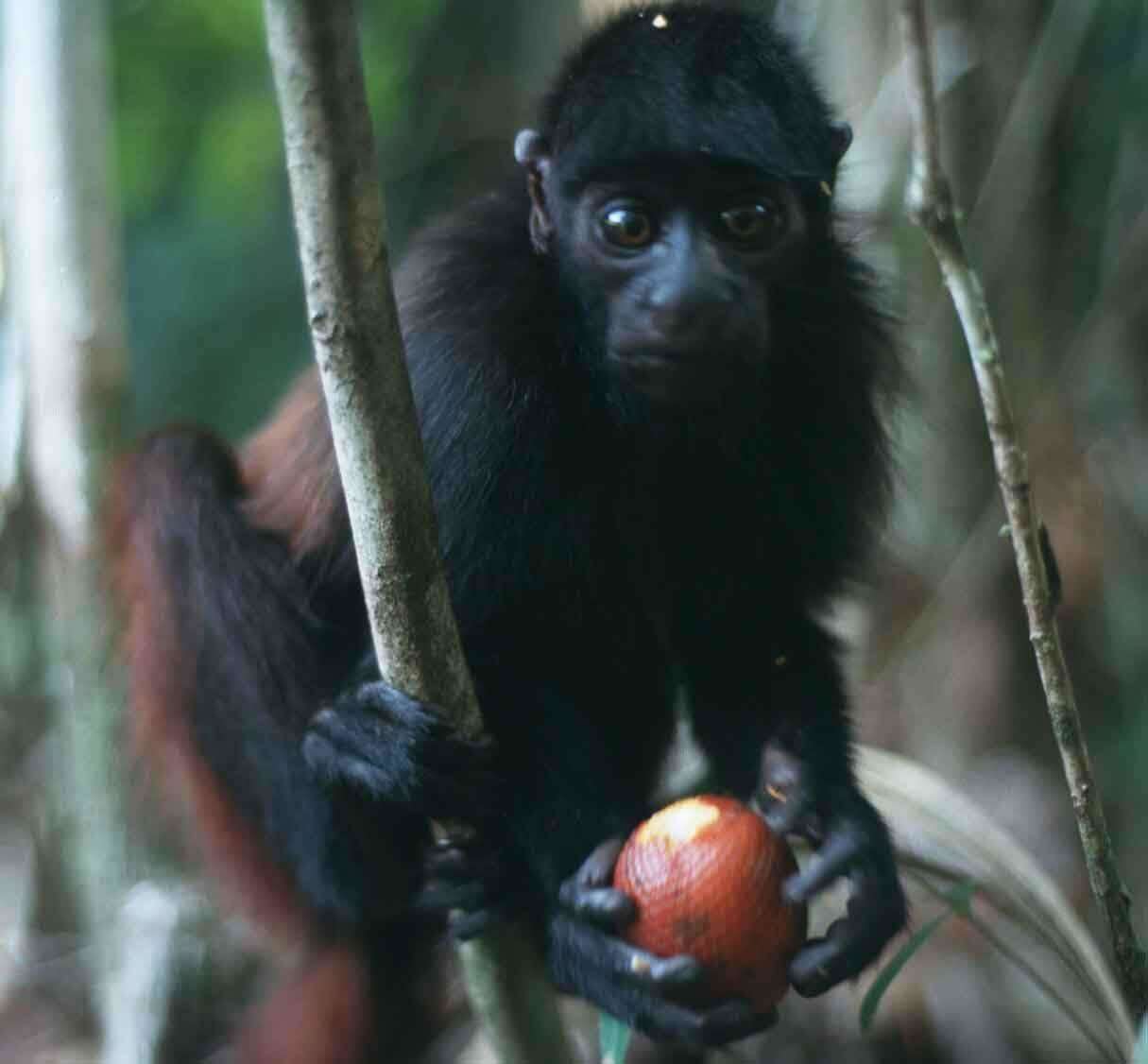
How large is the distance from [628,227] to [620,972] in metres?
1.49

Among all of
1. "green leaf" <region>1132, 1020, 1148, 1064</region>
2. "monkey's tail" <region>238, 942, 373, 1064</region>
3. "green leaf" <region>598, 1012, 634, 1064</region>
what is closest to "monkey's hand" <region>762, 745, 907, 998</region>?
"green leaf" <region>598, 1012, 634, 1064</region>

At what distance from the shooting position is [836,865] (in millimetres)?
3156

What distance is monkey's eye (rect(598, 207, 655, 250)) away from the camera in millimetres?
3324

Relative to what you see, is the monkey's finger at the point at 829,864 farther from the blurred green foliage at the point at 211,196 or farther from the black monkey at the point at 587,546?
the blurred green foliage at the point at 211,196

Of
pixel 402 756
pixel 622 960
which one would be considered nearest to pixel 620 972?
pixel 622 960

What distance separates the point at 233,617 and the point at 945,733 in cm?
336

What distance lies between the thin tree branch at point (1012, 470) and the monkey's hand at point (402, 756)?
3.53 feet

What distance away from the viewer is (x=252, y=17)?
7320mm

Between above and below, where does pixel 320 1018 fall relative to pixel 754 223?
below

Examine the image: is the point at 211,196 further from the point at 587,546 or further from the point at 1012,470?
the point at 1012,470

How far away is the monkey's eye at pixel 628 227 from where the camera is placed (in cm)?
332

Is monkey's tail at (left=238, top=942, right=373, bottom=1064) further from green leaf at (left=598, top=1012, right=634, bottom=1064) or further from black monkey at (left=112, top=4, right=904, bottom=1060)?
green leaf at (left=598, top=1012, right=634, bottom=1064)

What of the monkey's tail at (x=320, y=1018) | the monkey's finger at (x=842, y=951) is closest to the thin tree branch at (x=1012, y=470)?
the monkey's finger at (x=842, y=951)

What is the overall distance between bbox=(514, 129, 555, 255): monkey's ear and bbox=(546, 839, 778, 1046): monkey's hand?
1373 millimetres
